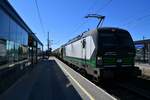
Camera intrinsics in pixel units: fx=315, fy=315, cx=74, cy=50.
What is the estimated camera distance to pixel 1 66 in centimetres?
1364

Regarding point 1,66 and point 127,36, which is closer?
point 1,66

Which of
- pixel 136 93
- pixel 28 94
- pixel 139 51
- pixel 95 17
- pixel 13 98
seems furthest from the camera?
pixel 139 51

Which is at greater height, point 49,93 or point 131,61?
point 131,61

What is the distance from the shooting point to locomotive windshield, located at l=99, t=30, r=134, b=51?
15523 millimetres

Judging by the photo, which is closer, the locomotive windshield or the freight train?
the freight train

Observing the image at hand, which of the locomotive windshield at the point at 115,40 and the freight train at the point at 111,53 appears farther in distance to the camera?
the locomotive windshield at the point at 115,40

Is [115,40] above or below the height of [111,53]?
above

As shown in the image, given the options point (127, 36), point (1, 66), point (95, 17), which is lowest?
point (1, 66)

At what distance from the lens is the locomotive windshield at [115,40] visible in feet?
50.9

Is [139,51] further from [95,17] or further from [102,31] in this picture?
[102,31]

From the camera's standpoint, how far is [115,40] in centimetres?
1590

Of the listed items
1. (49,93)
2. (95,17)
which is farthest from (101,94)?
(95,17)

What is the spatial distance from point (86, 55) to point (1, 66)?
5.65 meters

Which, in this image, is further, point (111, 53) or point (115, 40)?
point (115, 40)
